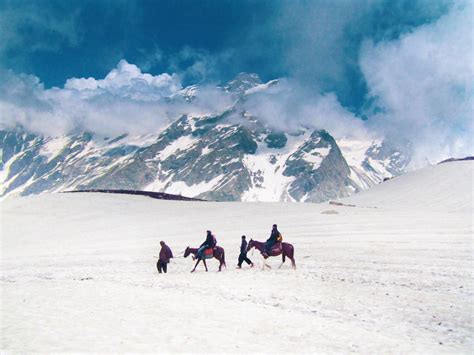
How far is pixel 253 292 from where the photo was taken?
58.0 ft

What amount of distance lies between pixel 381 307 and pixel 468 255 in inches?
434

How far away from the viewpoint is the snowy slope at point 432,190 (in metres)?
63.9

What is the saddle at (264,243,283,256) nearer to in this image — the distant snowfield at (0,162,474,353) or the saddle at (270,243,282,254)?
the saddle at (270,243,282,254)

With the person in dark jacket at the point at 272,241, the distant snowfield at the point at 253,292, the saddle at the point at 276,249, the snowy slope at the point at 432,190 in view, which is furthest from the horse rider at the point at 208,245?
the snowy slope at the point at 432,190

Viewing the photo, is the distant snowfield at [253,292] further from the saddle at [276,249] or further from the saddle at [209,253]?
the saddle at [209,253]

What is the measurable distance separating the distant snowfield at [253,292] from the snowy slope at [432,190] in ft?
74.6

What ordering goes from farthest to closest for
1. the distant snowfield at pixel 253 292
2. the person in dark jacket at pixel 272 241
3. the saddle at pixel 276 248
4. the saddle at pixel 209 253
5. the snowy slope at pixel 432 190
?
the snowy slope at pixel 432 190 < the saddle at pixel 209 253 < the person in dark jacket at pixel 272 241 < the saddle at pixel 276 248 < the distant snowfield at pixel 253 292

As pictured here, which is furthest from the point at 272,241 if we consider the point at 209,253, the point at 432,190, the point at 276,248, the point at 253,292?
the point at 432,190

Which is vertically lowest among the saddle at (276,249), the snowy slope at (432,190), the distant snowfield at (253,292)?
the distant snowfield at (253,292)

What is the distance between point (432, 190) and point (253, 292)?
62.7 meters

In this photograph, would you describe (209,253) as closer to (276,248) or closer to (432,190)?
(276,248)

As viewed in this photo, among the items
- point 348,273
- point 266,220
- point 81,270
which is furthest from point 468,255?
point 266,220

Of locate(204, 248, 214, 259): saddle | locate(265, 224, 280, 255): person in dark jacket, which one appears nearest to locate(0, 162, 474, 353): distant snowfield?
locate(265, 224, 280, 255): person in dark jacket

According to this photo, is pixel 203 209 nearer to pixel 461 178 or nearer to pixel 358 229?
pixel 358 229
